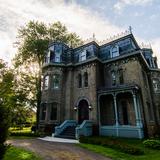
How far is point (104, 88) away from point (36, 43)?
15.7 m

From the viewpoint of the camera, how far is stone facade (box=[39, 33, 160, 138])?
18953 mm

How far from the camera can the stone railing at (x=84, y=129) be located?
1725 cm

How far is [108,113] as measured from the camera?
68.7 ft

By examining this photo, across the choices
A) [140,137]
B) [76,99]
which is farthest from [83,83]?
[140,137]

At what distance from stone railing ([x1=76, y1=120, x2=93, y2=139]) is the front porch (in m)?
1.39

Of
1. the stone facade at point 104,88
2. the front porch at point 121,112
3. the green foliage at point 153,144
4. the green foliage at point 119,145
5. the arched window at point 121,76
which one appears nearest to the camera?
the green foliage at point 119,145

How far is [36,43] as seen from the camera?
93.9 ft

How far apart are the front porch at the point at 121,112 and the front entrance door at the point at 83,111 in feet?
6.36

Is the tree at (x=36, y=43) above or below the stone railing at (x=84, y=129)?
above

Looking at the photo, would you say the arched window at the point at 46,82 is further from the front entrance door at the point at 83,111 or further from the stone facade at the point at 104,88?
the front entrance door at the point at 83,111

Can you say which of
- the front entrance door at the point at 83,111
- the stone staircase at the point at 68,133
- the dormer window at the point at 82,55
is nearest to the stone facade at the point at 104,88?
the front entrance door at the point at 83,111

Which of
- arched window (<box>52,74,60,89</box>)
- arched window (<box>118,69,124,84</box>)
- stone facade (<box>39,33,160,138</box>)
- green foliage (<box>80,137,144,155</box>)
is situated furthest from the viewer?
arched window (<box>52,74,60,89</box>)

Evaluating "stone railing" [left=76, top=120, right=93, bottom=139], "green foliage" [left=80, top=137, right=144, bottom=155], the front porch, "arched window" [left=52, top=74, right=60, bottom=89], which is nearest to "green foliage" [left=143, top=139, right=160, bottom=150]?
"green foliage" [left=80, top=137, right=144, bottom=155]

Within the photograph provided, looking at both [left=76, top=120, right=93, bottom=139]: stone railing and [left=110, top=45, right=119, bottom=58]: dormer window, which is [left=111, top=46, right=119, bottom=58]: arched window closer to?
[left=110, top=45, right=119, bottom=58]: dormer window
